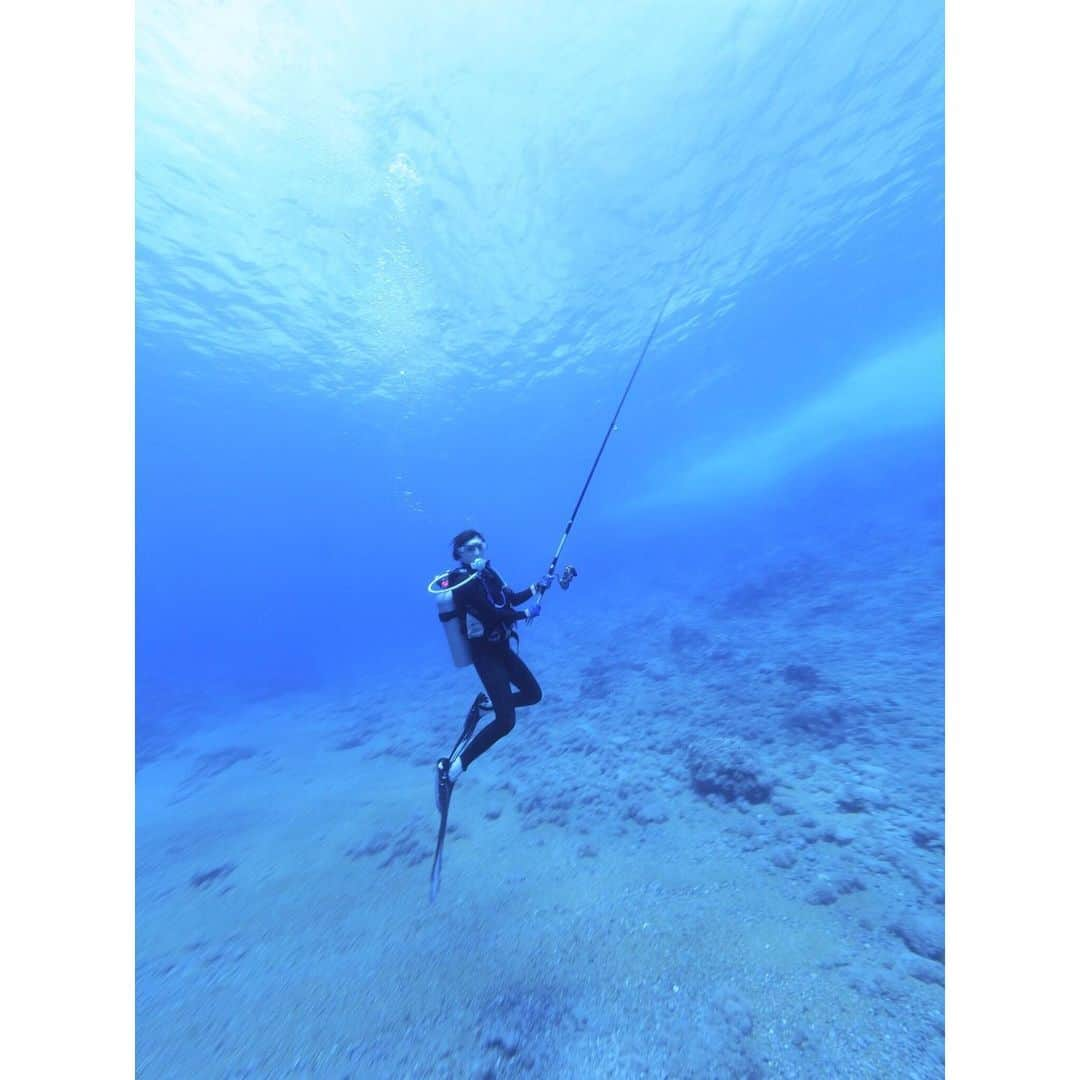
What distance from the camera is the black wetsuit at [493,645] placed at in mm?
5531

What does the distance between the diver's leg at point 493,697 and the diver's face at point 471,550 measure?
104 cm

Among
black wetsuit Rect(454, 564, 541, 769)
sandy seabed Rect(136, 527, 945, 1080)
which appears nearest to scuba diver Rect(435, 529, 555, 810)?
black wetsuit Rect(454, 564, 541, 769)

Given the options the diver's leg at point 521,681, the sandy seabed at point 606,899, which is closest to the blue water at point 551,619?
the sandy seabed at point 606,899

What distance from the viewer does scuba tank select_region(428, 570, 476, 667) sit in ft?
18.1

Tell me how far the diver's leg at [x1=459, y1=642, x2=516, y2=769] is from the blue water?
1.66m

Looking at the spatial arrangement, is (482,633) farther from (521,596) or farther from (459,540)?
(459,540)

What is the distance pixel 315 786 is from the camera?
11438mm

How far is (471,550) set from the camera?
5824 mm

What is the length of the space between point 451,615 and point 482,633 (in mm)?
426

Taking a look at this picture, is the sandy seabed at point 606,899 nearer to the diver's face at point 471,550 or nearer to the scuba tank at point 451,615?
the scuba tank at point 451,615

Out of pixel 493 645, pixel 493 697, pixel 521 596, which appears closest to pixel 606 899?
pixel 493 697

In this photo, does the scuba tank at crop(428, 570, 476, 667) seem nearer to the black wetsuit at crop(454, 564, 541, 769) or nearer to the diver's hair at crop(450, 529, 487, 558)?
the black wetsuit at crop(454, 564, 541, 769)

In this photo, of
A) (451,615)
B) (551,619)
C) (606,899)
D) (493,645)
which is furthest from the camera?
(551,619)
